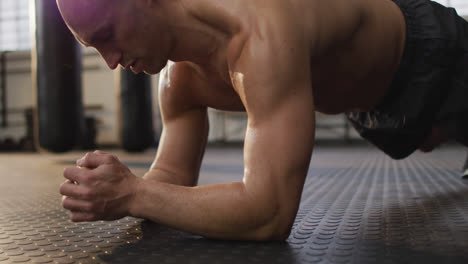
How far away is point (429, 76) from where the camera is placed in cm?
76

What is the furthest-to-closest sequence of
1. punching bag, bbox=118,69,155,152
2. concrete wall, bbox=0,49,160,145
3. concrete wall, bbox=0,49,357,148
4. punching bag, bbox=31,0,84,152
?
concrete wall, bbox=0,49,160,145 < concrete wall, bbox=0,49,357,148 < punching bag, bbox=118,69,155,152 < punching bag, bbox=31,0,84,152

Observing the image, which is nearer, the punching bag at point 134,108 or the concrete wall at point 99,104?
the punching bag at point 134,108

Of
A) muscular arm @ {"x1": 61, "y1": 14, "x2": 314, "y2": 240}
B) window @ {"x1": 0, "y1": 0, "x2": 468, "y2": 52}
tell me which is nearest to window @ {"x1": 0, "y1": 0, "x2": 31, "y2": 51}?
window @ {"x1": 0, "y1": 0, "x2": 468, "y2": 52}

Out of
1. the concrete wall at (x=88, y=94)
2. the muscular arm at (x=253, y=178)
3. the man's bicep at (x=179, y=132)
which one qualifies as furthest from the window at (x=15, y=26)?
the muscular arm at (x=253, y=178)

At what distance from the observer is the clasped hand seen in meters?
0.49

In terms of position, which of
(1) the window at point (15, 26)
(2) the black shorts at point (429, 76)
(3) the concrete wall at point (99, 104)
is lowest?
(3) the concrete wall at point (99, 104)

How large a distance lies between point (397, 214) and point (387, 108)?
232 mm

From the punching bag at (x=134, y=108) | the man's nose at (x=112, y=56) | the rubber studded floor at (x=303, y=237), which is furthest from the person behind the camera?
the punching bag at (x=134, y=108)

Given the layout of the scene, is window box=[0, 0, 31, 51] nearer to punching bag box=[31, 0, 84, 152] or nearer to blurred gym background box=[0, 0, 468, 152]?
blurred gym background box=[0, 0, 468, 152]

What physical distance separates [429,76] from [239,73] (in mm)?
441

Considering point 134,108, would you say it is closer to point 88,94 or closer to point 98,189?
point 98,189

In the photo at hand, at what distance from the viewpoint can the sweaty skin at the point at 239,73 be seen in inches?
18.6

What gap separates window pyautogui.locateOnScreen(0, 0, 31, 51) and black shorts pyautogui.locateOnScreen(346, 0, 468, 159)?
681 centimetres

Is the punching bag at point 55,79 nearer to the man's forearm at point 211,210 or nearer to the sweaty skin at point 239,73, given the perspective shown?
the sweaty skin at point 239,73
